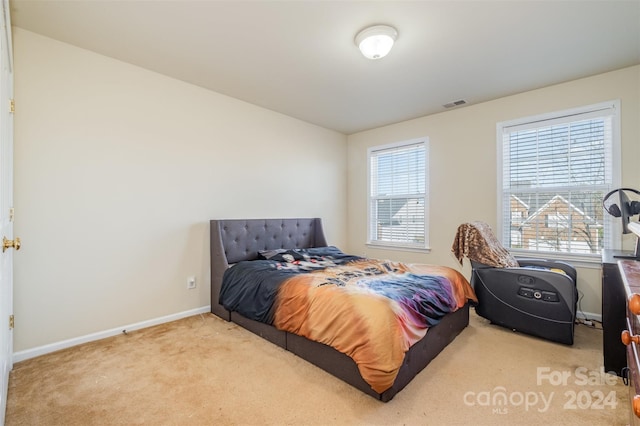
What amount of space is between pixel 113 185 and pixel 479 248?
356cm

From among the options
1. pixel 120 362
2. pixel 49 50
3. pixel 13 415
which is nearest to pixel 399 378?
pixel 120 362

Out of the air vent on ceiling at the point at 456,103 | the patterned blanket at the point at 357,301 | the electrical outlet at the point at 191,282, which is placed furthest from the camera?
the air vent on ceiling at the point at 456,103

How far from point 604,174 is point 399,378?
3.02m

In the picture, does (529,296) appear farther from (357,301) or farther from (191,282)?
(191,282)

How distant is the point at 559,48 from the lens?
2463 mm

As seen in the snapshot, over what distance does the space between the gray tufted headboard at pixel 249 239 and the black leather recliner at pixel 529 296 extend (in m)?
2.18

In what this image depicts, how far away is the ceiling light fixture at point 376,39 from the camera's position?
7.16 ft

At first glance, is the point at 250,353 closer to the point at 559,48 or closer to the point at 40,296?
the point at 40,296

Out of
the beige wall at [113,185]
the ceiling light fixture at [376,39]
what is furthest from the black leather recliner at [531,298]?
the beige wall at [113,185]

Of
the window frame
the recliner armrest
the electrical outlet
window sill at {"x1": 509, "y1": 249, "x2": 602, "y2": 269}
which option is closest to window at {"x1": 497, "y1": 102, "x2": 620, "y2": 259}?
window sill at {"x1": 509, "y1": 249, "x2": 602, "y2": 269}

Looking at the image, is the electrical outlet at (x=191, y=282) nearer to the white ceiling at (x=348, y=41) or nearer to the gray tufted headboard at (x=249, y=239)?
the gray tufted headboard at (x=249, y=239)

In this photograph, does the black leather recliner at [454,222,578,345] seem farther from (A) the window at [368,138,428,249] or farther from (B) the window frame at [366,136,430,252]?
(A) the window at [368,138,428,249]

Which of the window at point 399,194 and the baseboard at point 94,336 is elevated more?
the window at point 399,194

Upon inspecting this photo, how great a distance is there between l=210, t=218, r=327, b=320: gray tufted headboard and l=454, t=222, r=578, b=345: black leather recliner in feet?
7.15
